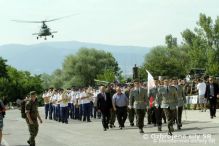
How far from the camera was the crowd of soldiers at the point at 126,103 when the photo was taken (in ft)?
70.6

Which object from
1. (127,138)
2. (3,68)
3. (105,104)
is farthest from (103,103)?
(3,68)

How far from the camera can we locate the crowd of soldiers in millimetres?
21531

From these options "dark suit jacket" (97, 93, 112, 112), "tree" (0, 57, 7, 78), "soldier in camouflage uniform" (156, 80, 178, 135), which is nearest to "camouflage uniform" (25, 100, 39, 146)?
"soldier in camouflage uniform" (156, 80, 178, 135)

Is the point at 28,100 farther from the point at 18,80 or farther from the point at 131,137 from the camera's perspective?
the point at 18,80

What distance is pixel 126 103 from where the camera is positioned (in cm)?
2589

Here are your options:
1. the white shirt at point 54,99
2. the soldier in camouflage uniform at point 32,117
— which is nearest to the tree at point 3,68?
the white shirt at point 54,99

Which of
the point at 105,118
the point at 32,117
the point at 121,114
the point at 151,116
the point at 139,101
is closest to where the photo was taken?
the point at 32,117

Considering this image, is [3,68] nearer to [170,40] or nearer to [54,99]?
[170,40]

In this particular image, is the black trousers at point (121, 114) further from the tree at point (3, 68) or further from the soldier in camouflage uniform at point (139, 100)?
the tree at point (3, 68)

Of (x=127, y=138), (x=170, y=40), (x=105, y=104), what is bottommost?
(x=127, y=138)

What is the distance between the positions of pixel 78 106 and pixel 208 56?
6064cm

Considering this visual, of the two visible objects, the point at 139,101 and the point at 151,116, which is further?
the point at 151,116

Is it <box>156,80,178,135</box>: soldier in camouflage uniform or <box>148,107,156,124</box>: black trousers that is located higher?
<box>156,80,178,135</box>: soldier in camouflage uniform

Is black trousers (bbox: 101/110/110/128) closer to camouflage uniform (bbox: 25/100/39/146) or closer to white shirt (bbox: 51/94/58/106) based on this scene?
camouflage uniform (bbox: 25/100/39/146)
